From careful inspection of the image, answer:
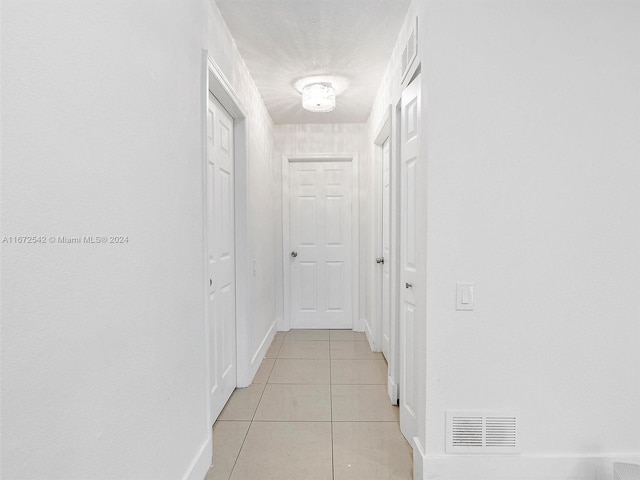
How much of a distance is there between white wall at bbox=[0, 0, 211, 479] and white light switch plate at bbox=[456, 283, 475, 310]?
4.13 feet

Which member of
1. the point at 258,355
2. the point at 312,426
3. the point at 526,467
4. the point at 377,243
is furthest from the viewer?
the point at 377,243

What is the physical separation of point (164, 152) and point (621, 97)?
2.08 metres

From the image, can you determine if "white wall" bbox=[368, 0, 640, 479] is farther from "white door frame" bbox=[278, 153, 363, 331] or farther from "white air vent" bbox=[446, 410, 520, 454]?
"white door frame" bbox=[278, 153, 363, 331]

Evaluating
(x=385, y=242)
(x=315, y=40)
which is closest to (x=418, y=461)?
(x=385, y=242)

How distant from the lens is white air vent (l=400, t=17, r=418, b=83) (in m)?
1.98

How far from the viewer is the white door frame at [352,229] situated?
4477 millimetres

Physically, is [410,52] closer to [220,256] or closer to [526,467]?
[220,256]

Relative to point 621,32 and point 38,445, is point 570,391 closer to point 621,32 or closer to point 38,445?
point 621,32

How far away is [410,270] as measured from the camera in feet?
7.00

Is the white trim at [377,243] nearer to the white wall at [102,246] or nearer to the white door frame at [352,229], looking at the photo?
the white door frame at [352,229]

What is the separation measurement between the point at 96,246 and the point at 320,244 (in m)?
3.65

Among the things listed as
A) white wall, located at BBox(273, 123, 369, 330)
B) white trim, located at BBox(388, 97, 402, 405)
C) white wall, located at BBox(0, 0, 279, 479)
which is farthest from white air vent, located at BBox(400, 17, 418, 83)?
white wall, located at BBox(273, 123, 369, 330)

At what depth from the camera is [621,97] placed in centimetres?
178

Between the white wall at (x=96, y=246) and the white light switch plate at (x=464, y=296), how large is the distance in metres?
1.26
